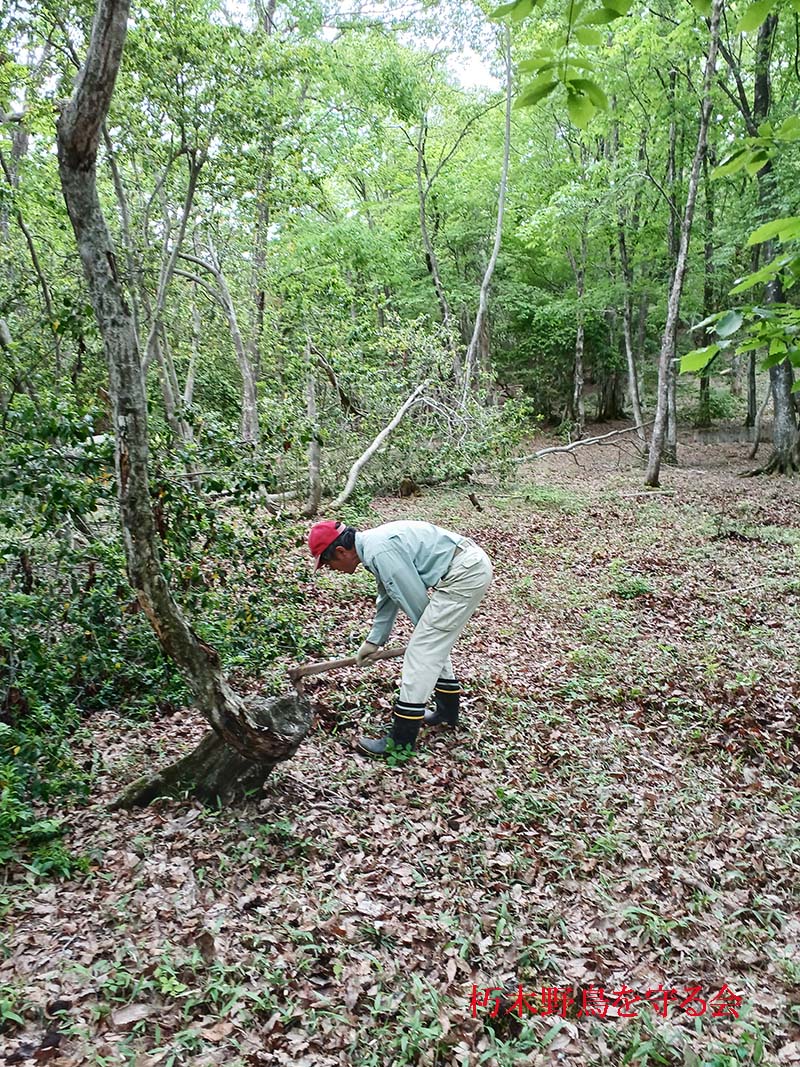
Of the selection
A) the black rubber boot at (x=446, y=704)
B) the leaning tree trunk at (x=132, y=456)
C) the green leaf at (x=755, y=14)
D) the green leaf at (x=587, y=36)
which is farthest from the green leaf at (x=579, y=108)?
the black rubber boot at (x=446, y=704)

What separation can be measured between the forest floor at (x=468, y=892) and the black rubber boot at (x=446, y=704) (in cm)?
14

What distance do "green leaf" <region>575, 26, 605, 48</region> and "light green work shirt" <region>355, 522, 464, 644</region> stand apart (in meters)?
2.67

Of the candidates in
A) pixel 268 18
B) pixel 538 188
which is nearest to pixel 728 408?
pixel 538 188

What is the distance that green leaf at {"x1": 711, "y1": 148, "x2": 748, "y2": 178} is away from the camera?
195cm

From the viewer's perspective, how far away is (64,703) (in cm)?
429

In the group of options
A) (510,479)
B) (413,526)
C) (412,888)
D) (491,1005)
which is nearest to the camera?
(491,1005)

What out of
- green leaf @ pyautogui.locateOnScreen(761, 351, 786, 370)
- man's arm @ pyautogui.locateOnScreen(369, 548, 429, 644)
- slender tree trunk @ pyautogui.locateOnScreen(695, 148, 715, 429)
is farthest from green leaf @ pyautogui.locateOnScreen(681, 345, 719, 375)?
slender tree trunk @ pyautogui.locateOnScreen(695, 148, 715, 429)

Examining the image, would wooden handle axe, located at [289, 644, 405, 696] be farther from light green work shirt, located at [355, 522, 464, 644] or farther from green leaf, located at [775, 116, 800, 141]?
green leaf, located at [775, 116, 800, 141]

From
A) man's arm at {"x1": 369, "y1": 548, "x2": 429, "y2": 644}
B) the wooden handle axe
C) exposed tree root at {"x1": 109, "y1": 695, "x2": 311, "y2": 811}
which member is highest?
man's arm at {"x1": 369, "y1": 548, "x2": 429, "y2": 644}

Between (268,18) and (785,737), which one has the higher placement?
(268,18)

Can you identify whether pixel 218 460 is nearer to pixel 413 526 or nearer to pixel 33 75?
pixel 413 526

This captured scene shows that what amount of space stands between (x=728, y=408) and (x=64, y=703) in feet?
80.9

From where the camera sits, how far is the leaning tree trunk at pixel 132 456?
2.59m

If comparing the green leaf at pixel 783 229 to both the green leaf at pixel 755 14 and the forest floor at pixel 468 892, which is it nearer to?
the green leaf at pixel 755 14
